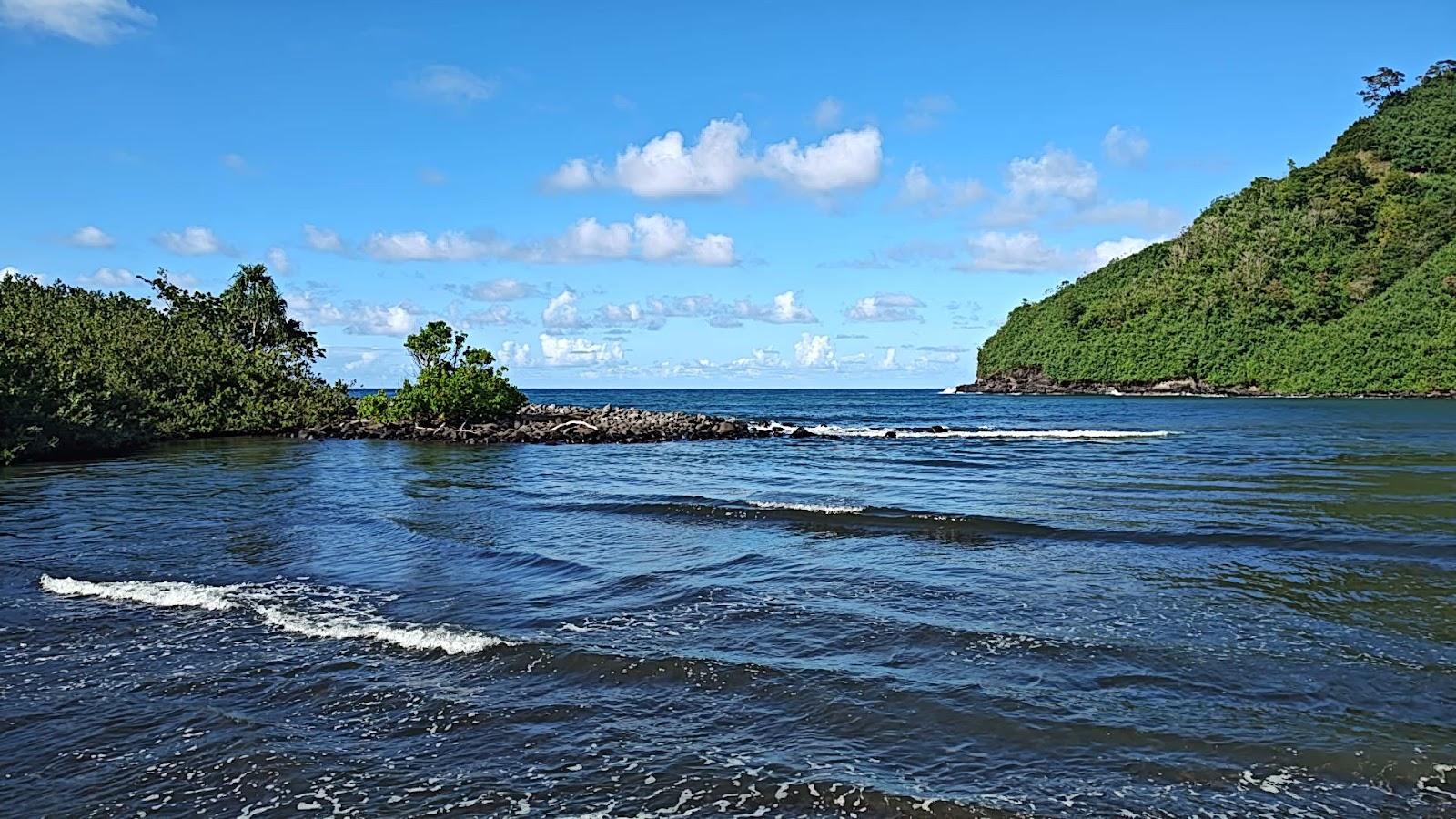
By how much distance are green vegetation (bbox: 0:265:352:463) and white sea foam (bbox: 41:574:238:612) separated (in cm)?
2200

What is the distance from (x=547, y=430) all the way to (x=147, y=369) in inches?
706

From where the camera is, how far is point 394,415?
147 ft

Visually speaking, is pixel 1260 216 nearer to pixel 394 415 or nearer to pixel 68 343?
pixel 394 415

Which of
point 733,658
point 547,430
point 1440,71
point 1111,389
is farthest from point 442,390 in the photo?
point 1440,71

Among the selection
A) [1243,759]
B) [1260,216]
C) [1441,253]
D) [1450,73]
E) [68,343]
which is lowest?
[1243,759]

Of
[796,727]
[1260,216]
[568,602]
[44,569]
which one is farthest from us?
[1260,216]

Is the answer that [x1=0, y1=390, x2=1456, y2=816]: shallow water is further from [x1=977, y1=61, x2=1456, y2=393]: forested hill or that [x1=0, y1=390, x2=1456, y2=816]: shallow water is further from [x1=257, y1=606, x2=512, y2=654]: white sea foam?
[x1=977, y1=61, x2=1456, y2=393]: forested hill

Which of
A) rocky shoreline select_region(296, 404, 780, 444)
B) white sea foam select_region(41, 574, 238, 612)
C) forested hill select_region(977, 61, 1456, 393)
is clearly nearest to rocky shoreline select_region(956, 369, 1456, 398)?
forested hill select_region(977, 61, 1456, 393)

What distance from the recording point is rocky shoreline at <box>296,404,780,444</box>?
42688 millimetres

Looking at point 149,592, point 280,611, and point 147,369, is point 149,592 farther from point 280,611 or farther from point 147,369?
point 147,369

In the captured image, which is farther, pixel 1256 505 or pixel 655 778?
pixel 1256 505

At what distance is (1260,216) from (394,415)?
5426 inches

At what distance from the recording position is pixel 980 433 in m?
50.5

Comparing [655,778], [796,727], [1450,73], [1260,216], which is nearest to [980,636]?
[796,727]
